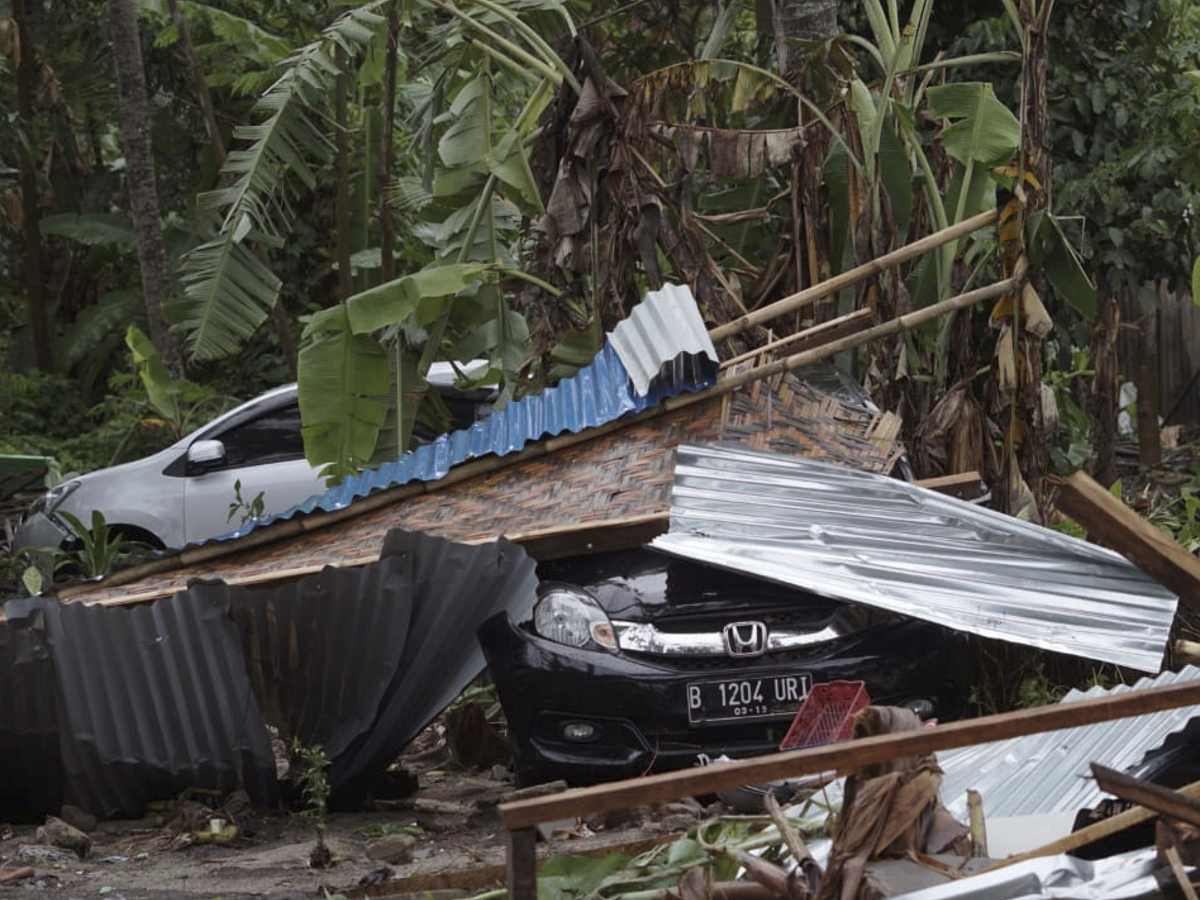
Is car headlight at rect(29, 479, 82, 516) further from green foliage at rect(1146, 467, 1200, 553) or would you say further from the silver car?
green foliage at rect(1146, 467, 1200, 553)

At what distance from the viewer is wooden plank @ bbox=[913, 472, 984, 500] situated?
7.10 meters

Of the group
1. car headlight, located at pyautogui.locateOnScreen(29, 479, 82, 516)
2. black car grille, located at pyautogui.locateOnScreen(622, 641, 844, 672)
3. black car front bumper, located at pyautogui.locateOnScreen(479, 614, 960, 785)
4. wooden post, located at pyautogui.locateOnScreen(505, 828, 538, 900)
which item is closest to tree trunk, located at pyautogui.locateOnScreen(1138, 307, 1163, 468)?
car headlight, located at pyautogui.locateOnScreen(29, 479, 82, 516)

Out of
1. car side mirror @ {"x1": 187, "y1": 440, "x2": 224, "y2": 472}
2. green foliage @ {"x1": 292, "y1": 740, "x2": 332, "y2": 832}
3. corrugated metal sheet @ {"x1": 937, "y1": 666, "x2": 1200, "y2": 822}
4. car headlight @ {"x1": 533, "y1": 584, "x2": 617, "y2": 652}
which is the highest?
car side mirror @ {"x1": 187, "y1": 440, "x2": 224, "y2": 472}

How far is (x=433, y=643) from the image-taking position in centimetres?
606

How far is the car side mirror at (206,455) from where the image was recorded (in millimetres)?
11445

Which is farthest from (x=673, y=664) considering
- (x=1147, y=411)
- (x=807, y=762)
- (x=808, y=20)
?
(x=1147, y=411)

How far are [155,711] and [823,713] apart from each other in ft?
8.30

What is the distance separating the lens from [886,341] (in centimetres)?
870

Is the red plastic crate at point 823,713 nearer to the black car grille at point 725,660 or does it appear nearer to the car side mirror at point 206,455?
the black car grille at point 725,660

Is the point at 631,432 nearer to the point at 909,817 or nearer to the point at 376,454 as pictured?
the point at 376,454

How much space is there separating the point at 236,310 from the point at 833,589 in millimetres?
5776

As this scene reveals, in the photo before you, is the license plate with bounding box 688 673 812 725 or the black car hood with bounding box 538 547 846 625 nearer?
the license plate with bounding box 688 673 812 725

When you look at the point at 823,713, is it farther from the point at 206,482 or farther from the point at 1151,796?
the point at 206,482

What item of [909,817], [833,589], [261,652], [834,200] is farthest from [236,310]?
[909,817]
